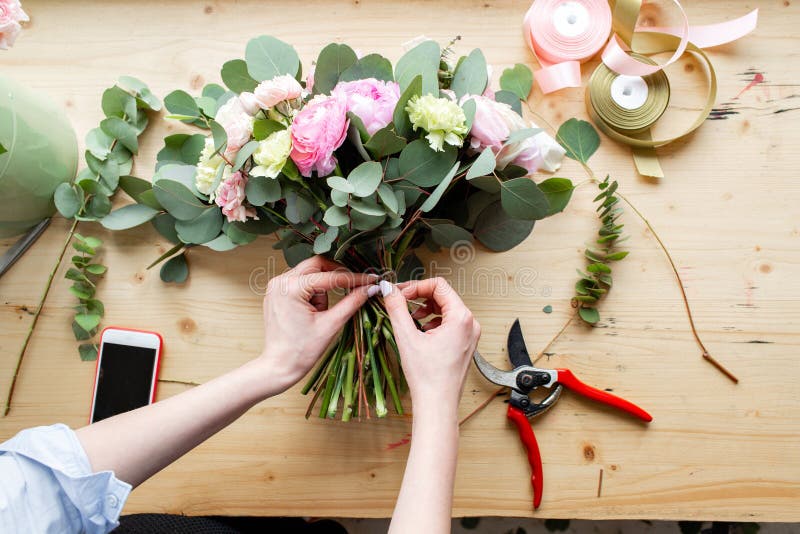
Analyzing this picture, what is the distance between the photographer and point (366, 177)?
771 mm

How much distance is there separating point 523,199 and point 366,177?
0.79 ft

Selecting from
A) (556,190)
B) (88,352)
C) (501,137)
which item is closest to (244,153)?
(501,137)

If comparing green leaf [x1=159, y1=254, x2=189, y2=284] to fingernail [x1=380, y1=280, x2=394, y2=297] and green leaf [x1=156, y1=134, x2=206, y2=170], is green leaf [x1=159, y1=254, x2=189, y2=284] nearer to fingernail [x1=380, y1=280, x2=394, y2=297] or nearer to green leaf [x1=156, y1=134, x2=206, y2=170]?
green leaf [x1=156, y1=134, x2=206, y2=170]

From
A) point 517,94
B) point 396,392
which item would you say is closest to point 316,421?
point 396,392

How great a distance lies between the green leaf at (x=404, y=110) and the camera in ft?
2.45

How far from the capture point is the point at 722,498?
40.0 inches

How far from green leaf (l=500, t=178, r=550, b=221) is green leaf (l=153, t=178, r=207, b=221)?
20.9 inches

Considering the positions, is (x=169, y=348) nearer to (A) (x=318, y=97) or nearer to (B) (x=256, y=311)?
(B) (x=256, y=311)

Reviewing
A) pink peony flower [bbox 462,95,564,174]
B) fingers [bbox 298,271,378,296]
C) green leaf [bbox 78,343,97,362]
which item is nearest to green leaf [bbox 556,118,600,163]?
pink peony flower [bbox 462,95,564,174]

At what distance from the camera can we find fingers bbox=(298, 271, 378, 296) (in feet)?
2.86

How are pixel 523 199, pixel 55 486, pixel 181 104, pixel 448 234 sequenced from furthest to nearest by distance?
pixel 181 104 → pixel 448 234 → pixel 523 199 → pixel 55 486

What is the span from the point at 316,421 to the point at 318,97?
617 millimetres

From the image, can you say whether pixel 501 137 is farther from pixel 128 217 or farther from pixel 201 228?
pixel 128 217

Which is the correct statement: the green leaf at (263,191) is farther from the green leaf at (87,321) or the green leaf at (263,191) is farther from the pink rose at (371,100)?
the green leaf at (87,321)
